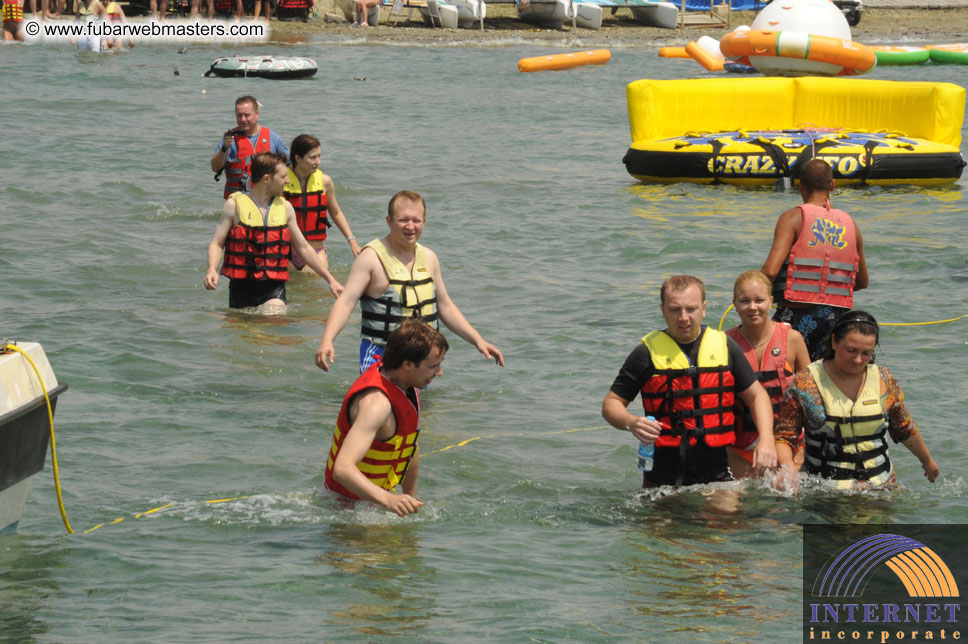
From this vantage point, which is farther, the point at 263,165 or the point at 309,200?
the point at 309,200

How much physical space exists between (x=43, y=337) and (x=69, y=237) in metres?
4.75

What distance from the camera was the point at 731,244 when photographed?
49.4 feet

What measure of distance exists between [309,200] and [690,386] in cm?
604

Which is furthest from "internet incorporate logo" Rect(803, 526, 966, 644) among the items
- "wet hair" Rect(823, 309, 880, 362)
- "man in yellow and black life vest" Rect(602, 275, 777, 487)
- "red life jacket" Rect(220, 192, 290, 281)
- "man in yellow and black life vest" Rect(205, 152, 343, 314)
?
"red life jacket" Rect(220, 192, 290, 281)

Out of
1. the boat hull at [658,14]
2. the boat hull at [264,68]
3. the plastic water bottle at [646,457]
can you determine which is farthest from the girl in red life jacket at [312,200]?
the boat hull at [658,14]

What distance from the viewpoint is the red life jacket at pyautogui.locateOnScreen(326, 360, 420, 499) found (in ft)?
19.1

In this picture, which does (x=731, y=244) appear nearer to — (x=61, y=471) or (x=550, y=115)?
(x=61, y=471)

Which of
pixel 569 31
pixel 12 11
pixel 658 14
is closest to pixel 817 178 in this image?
pixel 12 11

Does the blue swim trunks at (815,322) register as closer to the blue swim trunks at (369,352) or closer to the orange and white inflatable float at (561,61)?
the blue swim trunks at (369,352)

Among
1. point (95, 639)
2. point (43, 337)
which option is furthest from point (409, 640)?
point (43, 337)

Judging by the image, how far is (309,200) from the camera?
1164 cm

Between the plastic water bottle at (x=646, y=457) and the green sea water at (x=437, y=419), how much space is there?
14.2 inches

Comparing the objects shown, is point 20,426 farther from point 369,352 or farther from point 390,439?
point 369,352

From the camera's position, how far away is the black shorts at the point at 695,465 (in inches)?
257
